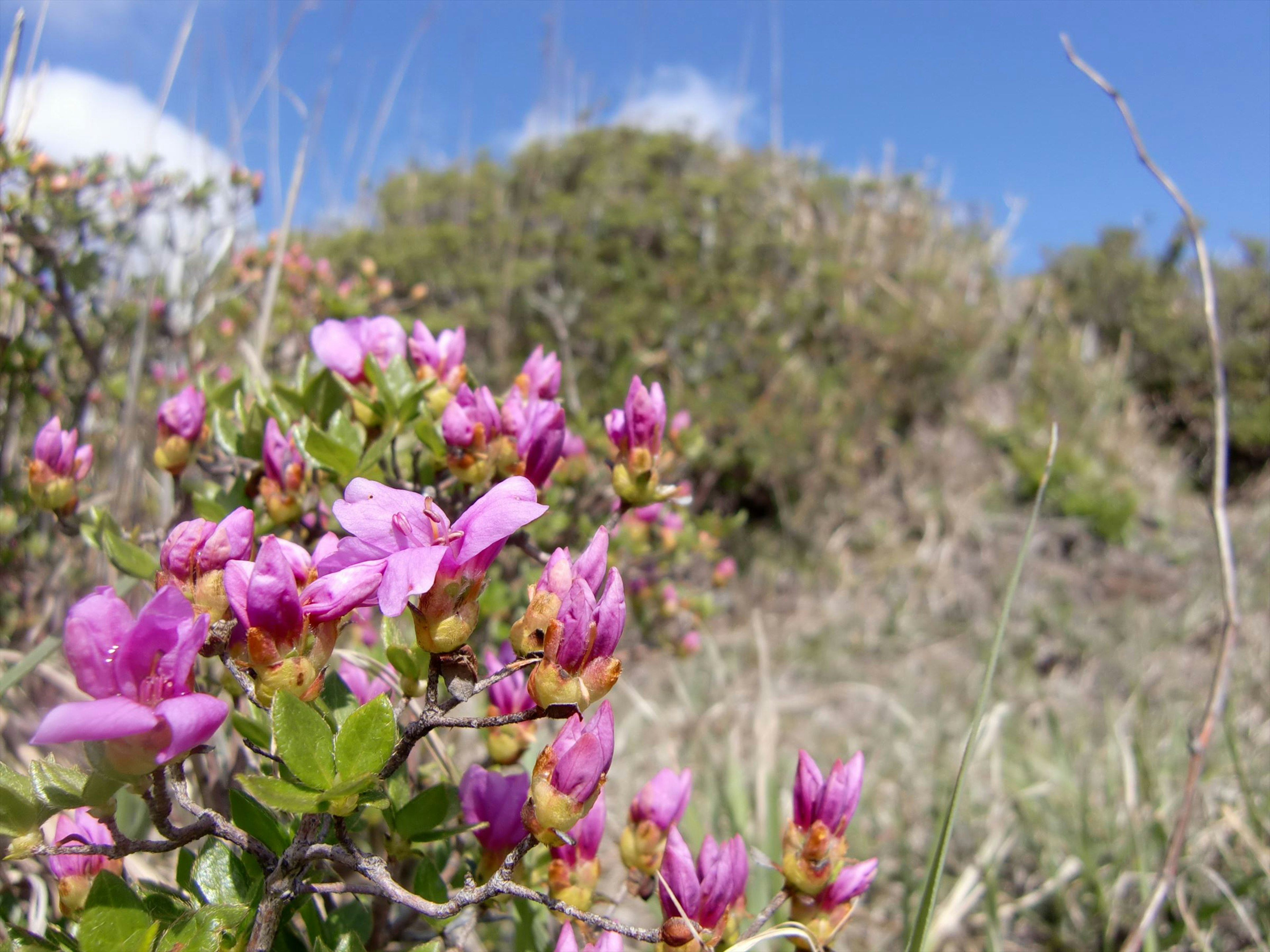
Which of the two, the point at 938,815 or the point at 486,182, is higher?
the point at 486,182

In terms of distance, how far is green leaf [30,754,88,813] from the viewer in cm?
59

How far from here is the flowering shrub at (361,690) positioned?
57 cm

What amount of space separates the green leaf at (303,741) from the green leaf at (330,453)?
329 mm

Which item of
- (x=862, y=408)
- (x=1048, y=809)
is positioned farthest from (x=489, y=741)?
(x=862, y=408)

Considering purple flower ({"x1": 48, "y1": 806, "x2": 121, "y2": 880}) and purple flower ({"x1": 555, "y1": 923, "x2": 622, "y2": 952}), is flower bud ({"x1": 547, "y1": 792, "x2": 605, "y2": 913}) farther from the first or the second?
purple flower ({"x1": 48, "y1": 806, "x2": 121, "y2": 880})

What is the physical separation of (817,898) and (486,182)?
20.3 ft

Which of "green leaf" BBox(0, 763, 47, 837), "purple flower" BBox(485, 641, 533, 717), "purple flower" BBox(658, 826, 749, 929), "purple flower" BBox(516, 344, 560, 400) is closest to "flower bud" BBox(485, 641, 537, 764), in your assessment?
"purple flower" BBox(485, 641, 533, 717)

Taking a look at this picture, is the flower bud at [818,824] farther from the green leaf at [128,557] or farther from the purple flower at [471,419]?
the green leaf at [128,557]

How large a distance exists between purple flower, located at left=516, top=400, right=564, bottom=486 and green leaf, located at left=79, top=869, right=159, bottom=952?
0.50 metres

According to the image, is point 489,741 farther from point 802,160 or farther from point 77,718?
point 802,160

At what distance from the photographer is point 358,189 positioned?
6.39 meters

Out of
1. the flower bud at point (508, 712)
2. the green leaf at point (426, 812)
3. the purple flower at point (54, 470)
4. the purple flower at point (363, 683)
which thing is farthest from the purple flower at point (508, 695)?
the purple flower at point (54, 470)

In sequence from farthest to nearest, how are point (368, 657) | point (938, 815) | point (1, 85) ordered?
1. point (938, 815)
2. point (1, 85)
3. point (368, 657)

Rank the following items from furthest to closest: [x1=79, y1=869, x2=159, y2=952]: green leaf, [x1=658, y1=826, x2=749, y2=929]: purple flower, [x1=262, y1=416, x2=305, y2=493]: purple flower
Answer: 1. [x1=262, y1=416, x2=305, y2=493]: purple flower
2. [x1=658, y1=826, x2=749, y2=929]: purple flower
3. [x1=79, y1=869, x2=159, y2=952]: green leaf
